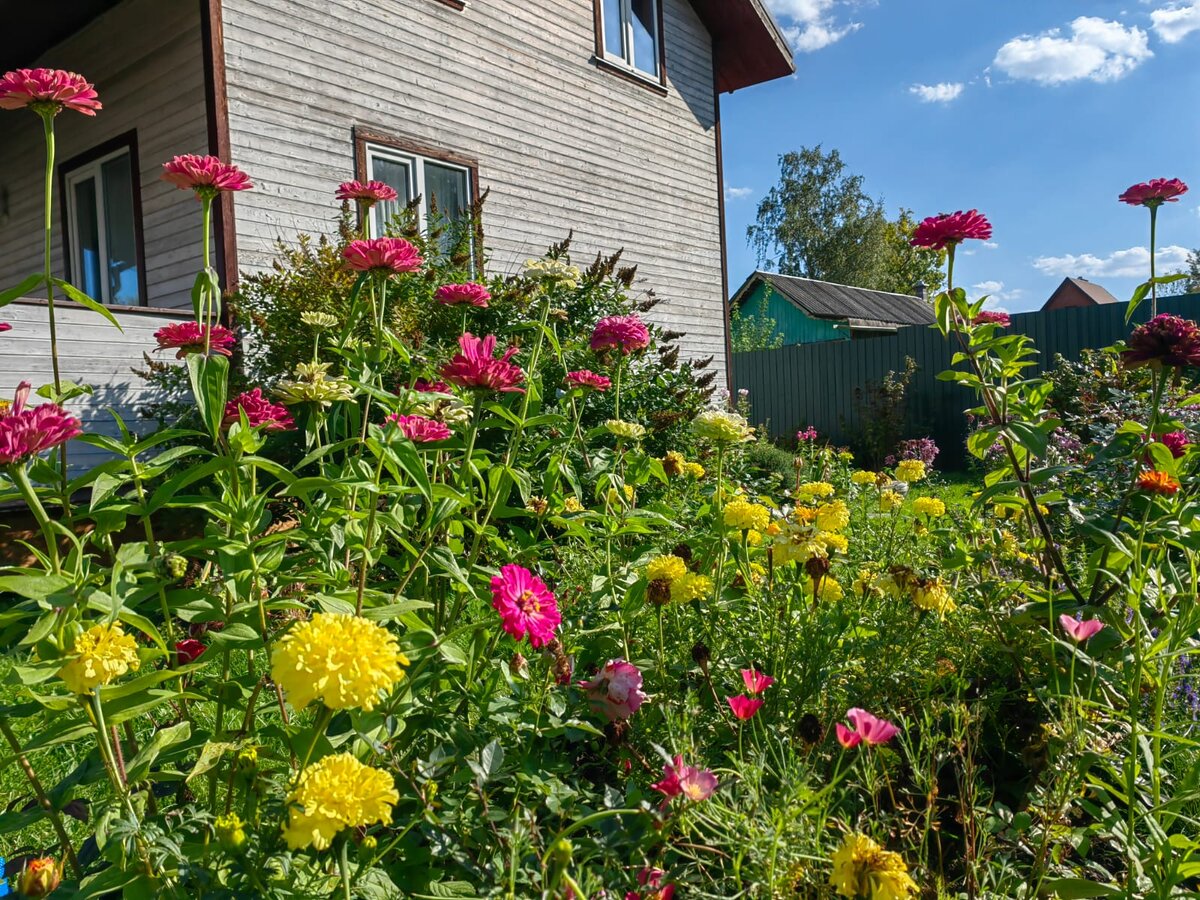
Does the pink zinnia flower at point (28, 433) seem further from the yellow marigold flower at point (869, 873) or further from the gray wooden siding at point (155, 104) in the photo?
the gray wooden siding at point (155, 104)

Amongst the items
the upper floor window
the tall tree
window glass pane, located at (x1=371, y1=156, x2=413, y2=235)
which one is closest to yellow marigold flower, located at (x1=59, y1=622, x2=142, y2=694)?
Answer: window glass pane, located at (x1=371, y1=156, x2=413, y2=235)

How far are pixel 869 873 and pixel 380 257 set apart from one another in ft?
3.99

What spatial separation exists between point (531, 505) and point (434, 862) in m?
0.95

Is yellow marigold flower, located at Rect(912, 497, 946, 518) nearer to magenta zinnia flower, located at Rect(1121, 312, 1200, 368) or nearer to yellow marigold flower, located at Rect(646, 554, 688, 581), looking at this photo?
magenta zinnia flower, located at Rect(1121, 312, 1200, 368)

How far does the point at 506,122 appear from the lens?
724 centimetres

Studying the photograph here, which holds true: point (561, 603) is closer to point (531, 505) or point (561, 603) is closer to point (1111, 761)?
point (531, 505)

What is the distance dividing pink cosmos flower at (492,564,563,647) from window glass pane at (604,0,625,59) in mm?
8378

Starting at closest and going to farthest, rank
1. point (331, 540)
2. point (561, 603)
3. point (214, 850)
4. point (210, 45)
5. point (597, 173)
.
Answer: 1. point (214, 850)
2. point (331, 540)
3. point (561, 603)
4. point (210, 45)
5. point (597, 173)

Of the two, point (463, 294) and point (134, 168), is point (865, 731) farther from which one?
point (134, 168)

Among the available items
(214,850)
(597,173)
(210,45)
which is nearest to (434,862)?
(214,850)

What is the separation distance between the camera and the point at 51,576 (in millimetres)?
925

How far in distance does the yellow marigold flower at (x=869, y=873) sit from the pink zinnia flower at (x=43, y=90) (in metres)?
1.54

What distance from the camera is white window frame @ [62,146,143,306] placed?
6145 millimetres

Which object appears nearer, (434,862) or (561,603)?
(434,862)
